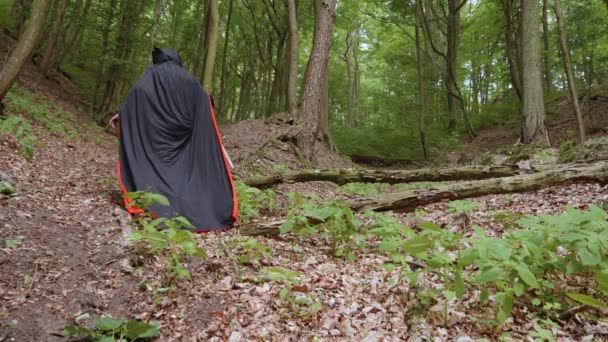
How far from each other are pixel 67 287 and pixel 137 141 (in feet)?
8.57

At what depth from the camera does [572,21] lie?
13.3 m

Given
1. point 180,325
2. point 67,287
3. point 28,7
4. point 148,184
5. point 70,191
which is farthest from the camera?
point 28,7

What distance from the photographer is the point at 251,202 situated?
225 inches

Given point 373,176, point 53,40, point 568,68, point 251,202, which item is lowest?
point 251,202

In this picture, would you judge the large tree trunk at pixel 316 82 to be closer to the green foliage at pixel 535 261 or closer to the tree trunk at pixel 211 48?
the tree trunk at pixel 211 48

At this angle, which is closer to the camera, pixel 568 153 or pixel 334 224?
pixel 334 224

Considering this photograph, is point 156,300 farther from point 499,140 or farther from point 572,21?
point 572,21

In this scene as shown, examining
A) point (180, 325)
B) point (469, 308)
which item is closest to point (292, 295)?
point (180, 325)

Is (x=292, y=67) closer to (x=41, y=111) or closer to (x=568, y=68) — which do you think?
(x=41, y=111)

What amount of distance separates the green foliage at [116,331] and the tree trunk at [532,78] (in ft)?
33.5

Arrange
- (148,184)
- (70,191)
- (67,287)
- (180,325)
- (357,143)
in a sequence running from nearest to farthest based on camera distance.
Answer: (180,325) < (67,287) < (148,184) < (70,191) < (357,143)

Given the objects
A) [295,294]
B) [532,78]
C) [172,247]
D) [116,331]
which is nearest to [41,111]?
[172,247]

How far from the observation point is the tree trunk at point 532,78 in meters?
9.92

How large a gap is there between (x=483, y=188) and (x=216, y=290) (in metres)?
3.96
